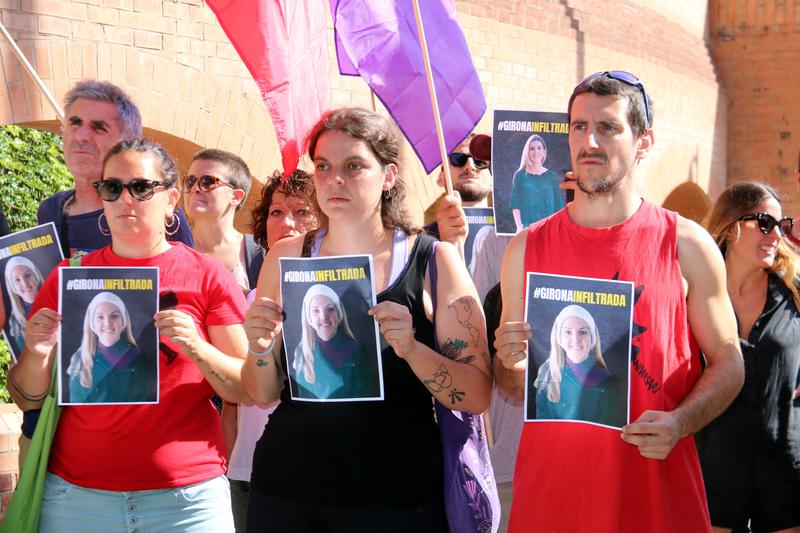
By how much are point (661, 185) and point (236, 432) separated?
899 cm

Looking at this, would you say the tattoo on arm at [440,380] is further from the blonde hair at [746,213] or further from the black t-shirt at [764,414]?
the blonde hair at [746,213]

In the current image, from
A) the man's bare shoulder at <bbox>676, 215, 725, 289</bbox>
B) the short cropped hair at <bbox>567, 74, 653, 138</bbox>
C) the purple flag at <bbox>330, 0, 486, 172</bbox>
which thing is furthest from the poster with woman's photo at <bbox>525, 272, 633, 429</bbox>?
the purple flag at <bbox>330, 0, 486, 172</bbox>

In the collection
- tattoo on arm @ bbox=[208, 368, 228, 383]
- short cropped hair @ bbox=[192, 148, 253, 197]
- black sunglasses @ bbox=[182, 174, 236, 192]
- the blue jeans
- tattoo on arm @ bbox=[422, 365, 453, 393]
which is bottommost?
the blue jeans

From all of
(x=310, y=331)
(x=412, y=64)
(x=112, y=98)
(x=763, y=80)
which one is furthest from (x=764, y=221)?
(x=763, y=80)

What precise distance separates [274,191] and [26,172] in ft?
14.1

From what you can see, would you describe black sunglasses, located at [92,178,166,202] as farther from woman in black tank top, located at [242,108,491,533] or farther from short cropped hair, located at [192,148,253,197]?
short cropped hair, located at [192,148,253,197]

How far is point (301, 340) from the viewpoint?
303 centimetres

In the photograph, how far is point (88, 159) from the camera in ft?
12.7

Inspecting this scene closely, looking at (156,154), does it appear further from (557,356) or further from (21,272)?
(557,356)

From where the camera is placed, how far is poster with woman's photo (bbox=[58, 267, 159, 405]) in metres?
3.19

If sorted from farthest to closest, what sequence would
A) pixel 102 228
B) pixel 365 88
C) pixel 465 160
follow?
pixel 365 88, pixel 465 160, pixel 102 228

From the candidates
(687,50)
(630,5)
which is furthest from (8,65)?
(687,50)

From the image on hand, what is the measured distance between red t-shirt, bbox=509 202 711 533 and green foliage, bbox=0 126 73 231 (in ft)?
20.6

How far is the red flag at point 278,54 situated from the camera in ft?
14.9
